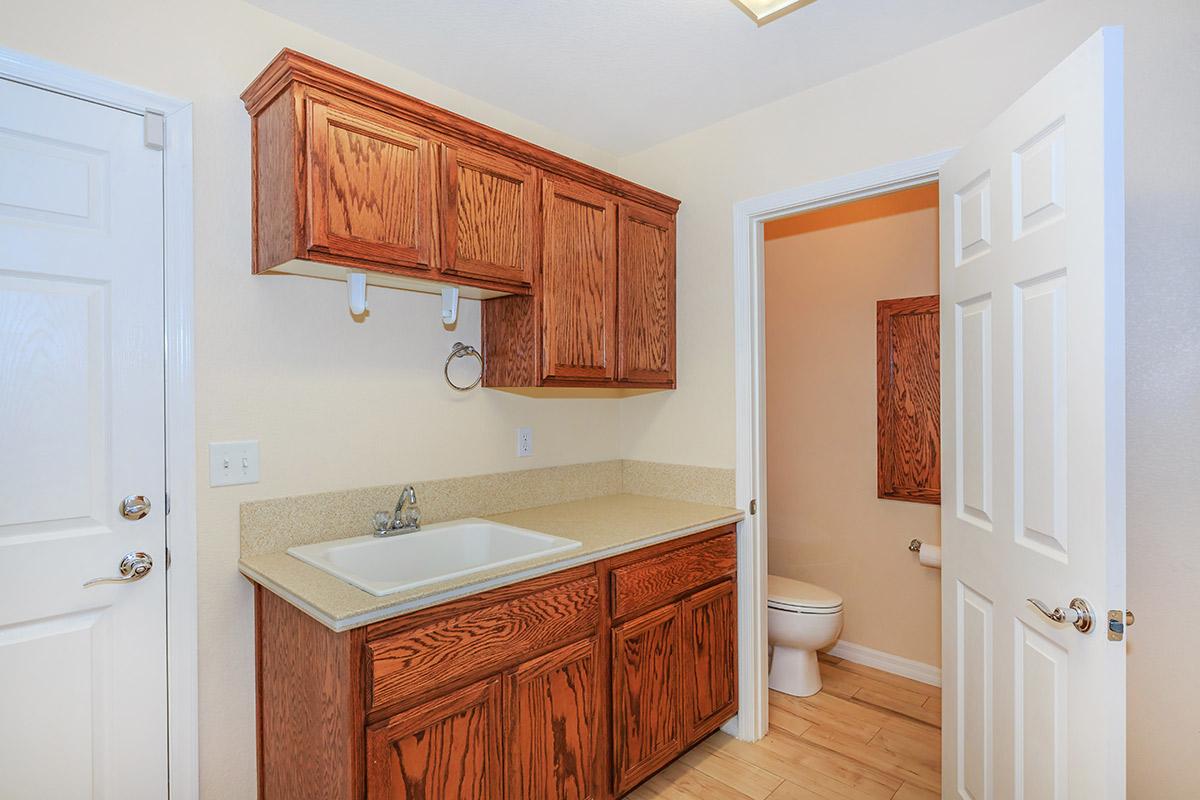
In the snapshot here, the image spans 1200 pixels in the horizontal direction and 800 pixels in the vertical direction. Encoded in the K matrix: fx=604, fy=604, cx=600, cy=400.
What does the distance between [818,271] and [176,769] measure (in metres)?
3.32

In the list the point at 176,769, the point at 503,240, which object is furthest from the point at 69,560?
the point at 503,240

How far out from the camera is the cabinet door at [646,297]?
239cm

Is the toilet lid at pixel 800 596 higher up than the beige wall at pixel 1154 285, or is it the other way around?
the beige wall at pixel 1154 285

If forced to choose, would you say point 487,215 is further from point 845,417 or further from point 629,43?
point 845,417

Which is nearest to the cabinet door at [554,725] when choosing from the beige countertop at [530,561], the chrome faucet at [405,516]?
the beige countertop at [530,561]

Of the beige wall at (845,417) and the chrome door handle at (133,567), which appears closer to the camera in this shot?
the chrome door handle at (133,567)

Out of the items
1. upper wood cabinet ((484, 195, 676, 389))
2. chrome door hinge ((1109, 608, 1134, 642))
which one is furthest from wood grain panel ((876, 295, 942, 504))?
chrome door hinge ((1109, 608, 1134, 642))

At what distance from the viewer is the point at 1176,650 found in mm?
1529

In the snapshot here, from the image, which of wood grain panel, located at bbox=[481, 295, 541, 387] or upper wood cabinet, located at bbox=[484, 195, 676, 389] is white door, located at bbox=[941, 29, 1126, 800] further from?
wood grain panel, located at bbox=[481, 295, 541, 387]

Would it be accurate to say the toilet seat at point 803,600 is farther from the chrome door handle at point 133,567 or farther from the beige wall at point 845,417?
the chrome door handle at point 133,567

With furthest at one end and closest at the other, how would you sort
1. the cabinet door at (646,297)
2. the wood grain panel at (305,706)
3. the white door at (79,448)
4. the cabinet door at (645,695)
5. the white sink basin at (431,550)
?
the cabinet door at (646,297) → the cabinet door at (645,695) → the white sink basin at (431,550) → the white door at (79,448) → the wood grain panel at (305,706)

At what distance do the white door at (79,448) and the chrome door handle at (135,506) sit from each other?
0.01 m

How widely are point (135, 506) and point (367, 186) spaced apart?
3.36 feet

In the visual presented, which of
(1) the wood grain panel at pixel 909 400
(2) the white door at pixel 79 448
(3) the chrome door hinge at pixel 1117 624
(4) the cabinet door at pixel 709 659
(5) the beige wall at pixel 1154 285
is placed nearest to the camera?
(3) the chrome door hinge at pixel 1117 624
